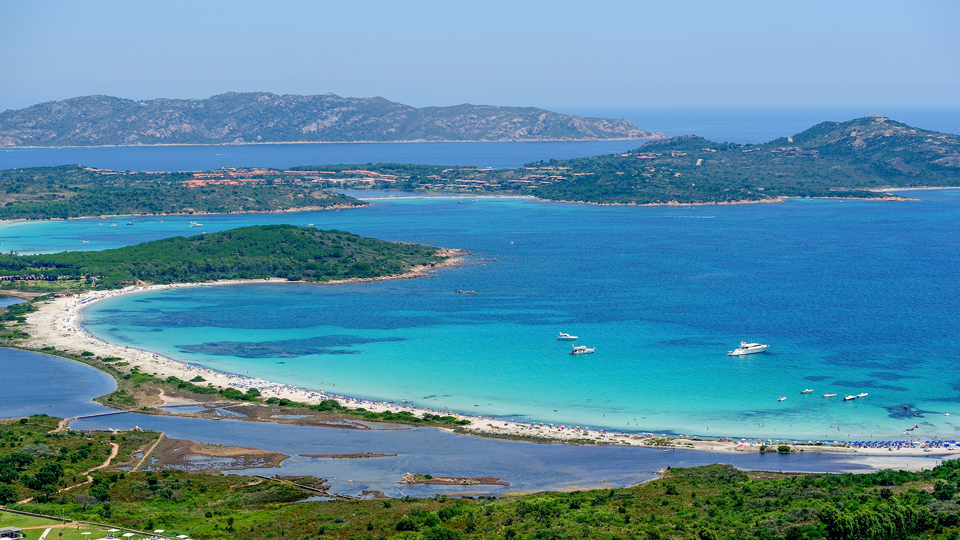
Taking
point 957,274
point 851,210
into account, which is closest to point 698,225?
point 851,210

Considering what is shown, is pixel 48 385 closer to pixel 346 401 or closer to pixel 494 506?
pixel 346 401

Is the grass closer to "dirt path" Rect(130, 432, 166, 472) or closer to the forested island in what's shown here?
the forested island

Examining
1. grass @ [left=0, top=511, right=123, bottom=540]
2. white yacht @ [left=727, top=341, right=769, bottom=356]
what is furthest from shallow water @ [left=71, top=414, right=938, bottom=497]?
white yacht @ [left=727, top=341, right=769, bottom=356]

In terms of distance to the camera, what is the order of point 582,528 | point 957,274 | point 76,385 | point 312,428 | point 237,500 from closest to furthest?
point 582,528 < point 237,500 < point 312,428 < point 76,385 < point 957,274

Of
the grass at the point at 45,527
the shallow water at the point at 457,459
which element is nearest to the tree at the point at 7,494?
the grass at the point at 45,527

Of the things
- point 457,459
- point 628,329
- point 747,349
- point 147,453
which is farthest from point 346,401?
point 747,349

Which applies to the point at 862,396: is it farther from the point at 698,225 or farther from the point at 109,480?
the point at 698,225
